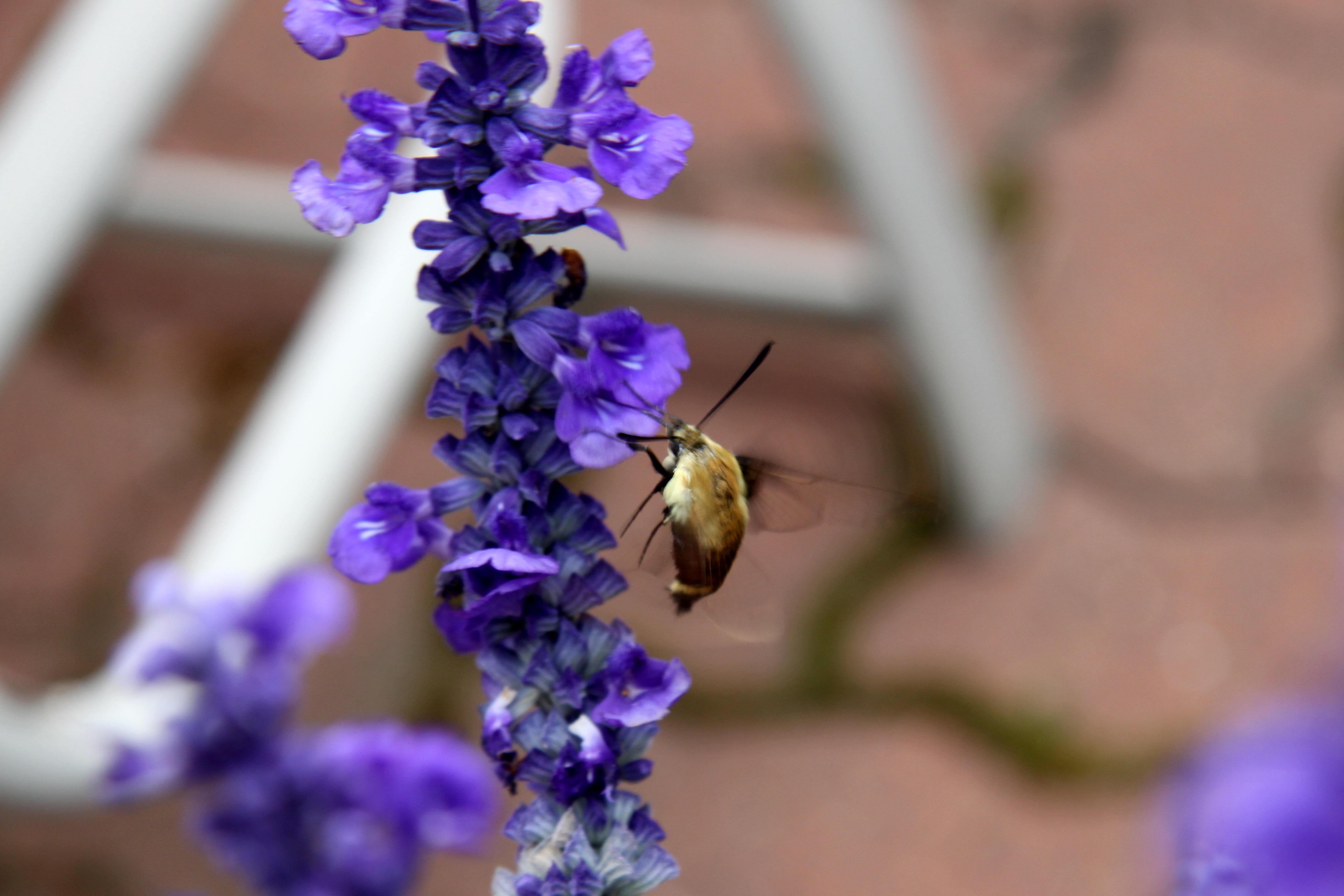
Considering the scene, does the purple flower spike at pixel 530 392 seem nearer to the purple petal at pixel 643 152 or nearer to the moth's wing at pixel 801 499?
the purple petal at pixel 643 152

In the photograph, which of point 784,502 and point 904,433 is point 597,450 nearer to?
point 784,502

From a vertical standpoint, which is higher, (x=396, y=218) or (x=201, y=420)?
(x=396, y=218)

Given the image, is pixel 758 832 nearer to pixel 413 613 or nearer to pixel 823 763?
pixel 823 763

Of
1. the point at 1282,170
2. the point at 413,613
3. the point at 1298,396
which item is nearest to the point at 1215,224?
the point at 1282,170

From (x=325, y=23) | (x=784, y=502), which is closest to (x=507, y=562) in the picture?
(x=325, y=23)

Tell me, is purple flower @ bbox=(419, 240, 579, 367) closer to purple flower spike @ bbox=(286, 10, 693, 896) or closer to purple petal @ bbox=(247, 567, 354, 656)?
purple flower spike @ bbox=(286, 10, 693, 896)

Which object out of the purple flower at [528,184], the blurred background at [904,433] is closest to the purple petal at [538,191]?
the purple flower at [528,184]

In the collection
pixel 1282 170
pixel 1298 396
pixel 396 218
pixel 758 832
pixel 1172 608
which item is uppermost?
pixel 396 218
